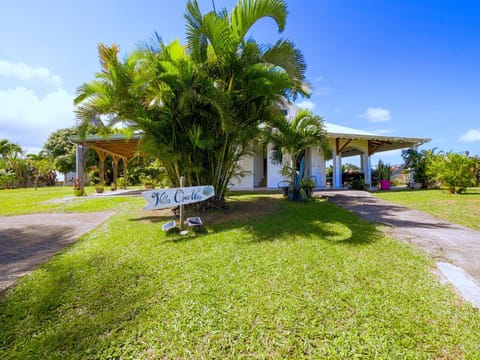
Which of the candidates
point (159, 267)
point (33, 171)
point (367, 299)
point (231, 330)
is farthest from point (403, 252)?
point (33, 171)

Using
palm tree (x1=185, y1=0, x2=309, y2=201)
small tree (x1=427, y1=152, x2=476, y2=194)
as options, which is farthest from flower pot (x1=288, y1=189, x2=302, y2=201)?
small tree (x1=427, y1=152, x2=476, y2=194)

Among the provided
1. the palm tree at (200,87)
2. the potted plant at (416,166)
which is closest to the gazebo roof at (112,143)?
the palm tree at (200,87)

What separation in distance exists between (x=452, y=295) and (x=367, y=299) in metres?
0.89

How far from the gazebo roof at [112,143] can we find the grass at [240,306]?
9.39 metres

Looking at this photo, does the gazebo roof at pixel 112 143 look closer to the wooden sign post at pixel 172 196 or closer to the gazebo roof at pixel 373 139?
the wooden sign post at pixel 172 196

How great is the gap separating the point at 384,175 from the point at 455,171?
4558mm

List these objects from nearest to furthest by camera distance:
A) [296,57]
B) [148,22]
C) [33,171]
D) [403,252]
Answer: [403,252] → [296,57] → [148,22] → [33,171]

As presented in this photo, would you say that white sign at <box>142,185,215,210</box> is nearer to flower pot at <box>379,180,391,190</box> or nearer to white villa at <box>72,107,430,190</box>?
white villa at <box>72,107,430,190</box>

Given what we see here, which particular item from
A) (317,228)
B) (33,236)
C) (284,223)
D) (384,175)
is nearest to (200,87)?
(284,223)

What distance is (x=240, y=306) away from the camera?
2023 mm

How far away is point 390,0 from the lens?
761 centimetres

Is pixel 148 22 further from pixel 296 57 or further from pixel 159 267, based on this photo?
pixel 159 267

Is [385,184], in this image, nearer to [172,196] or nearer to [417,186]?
[417,186]

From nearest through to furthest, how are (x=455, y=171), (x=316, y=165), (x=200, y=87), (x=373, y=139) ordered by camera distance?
(x=200, y=87), (x=455, y=171), (x=373, y=139), (x=316, y=165)
